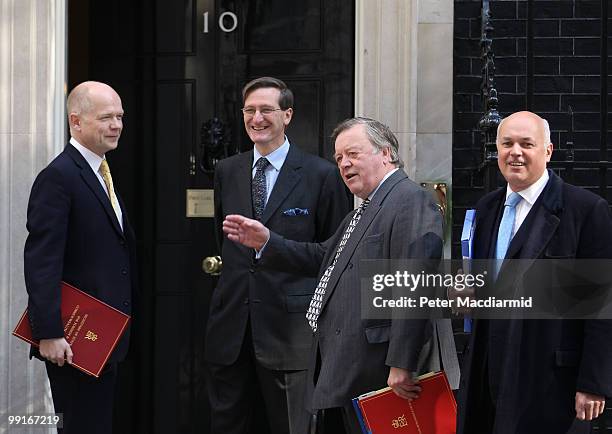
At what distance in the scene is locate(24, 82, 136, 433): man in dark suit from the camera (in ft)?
15.8

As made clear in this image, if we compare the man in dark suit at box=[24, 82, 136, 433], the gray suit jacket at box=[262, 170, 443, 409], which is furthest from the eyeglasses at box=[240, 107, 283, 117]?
the gray suit jacket at box=[262, 170, 443, 409]

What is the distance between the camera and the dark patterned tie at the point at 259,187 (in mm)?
5586

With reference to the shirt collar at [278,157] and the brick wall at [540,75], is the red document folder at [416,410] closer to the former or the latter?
the shirt collar at [278,157]

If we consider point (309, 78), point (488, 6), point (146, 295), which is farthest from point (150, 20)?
point (488, 6)

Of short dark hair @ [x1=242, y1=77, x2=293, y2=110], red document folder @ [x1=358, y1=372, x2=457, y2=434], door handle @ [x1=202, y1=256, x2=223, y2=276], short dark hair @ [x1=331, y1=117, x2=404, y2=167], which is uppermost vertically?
short dark hair @ [x1=242, y1=77, x2=293, y2=110]

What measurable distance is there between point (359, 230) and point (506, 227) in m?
0.64

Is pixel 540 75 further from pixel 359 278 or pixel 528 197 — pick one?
pixel 359 278

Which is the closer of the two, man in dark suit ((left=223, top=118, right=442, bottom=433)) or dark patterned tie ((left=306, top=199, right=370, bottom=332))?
man in dark suit ((left=223, top=118, right=442, bottom=433))

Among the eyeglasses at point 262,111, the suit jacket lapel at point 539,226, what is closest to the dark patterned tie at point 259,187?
the eyeglasses at point 262,111

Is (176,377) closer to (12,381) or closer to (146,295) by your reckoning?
(146,295)

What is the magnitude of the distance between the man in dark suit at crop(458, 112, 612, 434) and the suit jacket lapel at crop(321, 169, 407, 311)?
519 mm

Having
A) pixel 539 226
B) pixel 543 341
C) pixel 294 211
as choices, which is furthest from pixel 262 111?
pixel 543 341

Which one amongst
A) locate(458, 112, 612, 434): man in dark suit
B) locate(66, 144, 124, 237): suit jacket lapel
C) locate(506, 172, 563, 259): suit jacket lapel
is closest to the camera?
locate(458, 112, 612, 434): man in dark suit

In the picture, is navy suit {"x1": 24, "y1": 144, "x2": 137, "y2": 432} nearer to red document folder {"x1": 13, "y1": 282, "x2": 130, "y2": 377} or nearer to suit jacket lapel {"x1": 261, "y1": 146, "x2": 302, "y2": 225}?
red document folder {"x1": 13, "y1": 282, "x2": 130, "y2": 377}
